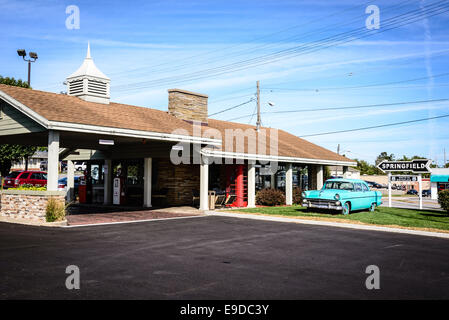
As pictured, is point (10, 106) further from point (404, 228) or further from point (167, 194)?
point (404, 228)

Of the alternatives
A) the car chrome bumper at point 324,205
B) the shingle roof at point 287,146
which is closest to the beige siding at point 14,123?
the shingle roof at point 287,146

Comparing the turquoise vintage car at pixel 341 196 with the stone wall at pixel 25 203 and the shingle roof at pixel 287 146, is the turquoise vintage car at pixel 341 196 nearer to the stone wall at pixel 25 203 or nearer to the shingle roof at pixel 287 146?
the shingle roof at pixel 287 146

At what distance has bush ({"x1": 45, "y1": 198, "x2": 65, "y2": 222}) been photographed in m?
13.2

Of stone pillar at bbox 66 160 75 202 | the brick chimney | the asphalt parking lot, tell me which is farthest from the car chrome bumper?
stone pillar at bbox 66 160 75 202

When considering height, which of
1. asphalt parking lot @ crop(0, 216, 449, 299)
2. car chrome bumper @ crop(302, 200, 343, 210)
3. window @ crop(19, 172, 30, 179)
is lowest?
asphalt parking lot @ crop(0, 216, 449, 299)

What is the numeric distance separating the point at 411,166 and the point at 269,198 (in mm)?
8200

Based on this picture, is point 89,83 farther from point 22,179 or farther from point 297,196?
point 297,196

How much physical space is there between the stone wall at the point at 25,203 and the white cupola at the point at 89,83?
593cm

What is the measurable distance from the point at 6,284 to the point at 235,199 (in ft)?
54.3

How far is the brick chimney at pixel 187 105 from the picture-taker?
23.0m

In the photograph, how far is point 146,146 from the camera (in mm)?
20906

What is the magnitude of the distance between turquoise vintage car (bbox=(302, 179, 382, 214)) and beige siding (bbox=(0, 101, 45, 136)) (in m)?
12.0

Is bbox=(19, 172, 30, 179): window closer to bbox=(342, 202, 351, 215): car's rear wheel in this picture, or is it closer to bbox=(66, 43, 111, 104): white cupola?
bbox=(66, 43, 111, 104): white cupola
